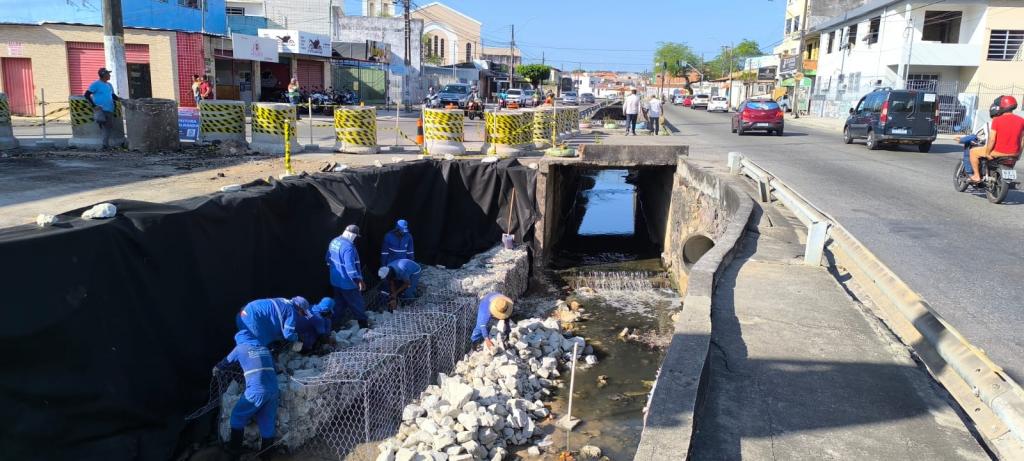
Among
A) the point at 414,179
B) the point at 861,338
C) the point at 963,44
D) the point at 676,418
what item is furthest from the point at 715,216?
the point at 963,44

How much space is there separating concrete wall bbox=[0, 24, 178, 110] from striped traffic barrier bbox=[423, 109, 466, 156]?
55.7ft

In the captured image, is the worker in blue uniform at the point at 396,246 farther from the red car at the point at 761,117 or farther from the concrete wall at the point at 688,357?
the red car at the point at 761,117

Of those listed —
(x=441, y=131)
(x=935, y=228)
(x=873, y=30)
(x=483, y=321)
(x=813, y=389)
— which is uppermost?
(x=873, y=30)

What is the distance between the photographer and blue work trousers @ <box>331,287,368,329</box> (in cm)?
928

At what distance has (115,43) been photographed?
1650cm

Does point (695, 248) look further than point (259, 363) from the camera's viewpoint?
Yes

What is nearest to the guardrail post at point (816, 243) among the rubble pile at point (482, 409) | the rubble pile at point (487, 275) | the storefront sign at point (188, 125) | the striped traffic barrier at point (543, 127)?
the rubble pile at point (482, 409)

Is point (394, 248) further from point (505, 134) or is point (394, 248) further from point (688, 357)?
point (505, 134)

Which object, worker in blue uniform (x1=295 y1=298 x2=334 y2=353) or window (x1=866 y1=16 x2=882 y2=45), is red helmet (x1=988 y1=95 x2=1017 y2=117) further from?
window (x1=866 y1=16 x2=882 y2=45)

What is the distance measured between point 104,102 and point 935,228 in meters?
16.7

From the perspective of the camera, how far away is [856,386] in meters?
4.90

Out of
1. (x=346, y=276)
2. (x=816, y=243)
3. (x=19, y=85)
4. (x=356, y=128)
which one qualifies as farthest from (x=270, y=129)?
(x=19, y=85)

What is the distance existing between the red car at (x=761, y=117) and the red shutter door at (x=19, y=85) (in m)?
27.9

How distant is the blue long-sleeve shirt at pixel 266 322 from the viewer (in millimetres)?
6621
